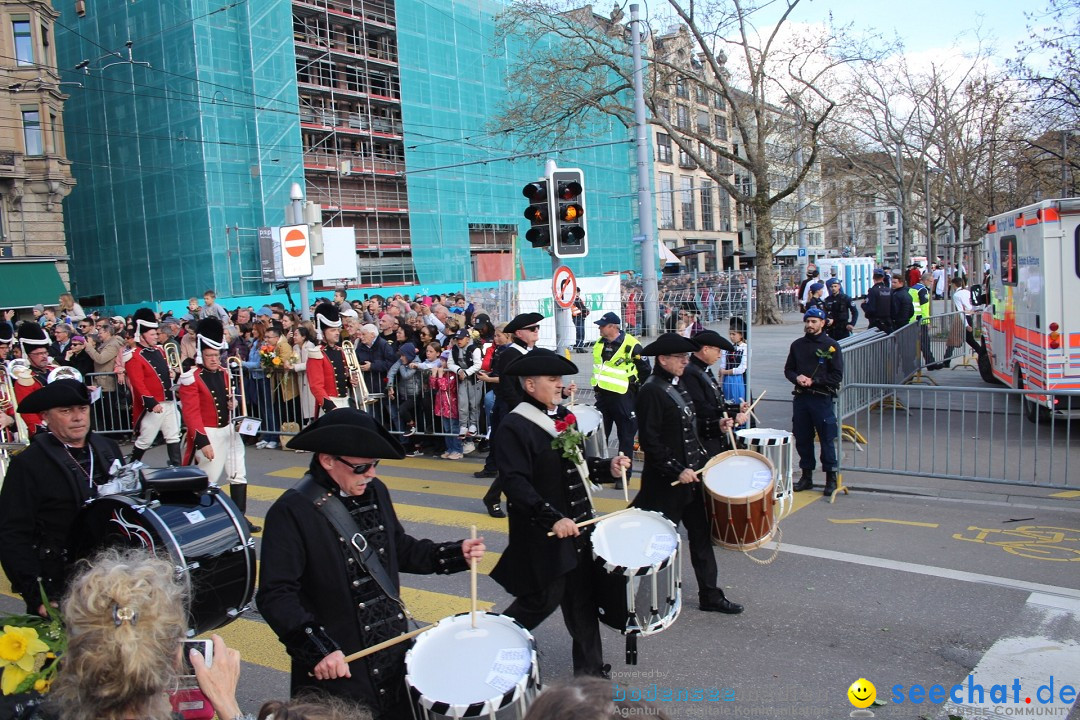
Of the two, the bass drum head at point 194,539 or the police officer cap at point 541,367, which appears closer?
the bass drum head at point 194,539

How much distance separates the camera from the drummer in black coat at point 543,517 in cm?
453

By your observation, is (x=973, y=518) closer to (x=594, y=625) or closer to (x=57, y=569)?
(x=594, y=625)

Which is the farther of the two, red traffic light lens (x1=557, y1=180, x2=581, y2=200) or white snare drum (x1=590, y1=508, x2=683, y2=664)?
red traffic light lens (x1=557, y1=180, x2=581, y2=200)

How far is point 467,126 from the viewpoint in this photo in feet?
142

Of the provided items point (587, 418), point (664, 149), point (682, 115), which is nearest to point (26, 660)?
point (587, 418)

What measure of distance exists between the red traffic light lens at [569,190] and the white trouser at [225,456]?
482 cm

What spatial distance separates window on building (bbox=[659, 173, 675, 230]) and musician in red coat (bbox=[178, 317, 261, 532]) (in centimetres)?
6036

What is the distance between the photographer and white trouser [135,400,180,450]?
9430 millimetres

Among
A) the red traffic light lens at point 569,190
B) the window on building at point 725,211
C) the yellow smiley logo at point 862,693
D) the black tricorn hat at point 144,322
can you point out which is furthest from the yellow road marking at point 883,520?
the window on building at point 725,211

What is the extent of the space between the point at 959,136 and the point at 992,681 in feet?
121

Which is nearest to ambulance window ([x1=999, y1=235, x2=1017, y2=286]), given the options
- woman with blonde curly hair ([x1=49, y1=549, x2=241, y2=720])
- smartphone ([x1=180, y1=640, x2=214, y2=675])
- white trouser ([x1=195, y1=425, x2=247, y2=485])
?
white trouser ([x1=195, y1=425, x2=247, y2=485])

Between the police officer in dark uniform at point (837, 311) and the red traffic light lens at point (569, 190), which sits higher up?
the red traffic light lens at point (569, 190)

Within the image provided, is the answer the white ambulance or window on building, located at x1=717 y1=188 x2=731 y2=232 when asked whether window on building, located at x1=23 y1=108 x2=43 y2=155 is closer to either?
the white ambulance

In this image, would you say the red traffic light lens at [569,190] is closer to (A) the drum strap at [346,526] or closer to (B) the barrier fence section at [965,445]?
(B) the barrier fence section at [965,445]
